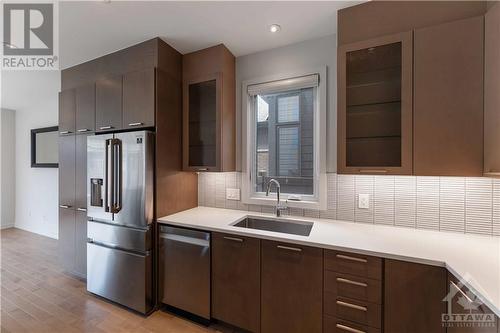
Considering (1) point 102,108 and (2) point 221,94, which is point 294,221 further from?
(1) point 102,108

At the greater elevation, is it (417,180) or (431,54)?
(431,54)

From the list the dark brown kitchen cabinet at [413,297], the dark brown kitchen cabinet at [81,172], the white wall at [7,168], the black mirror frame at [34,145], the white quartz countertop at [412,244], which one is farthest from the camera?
the white wall at [7,168]

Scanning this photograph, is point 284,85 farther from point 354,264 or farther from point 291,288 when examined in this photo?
point 291,288

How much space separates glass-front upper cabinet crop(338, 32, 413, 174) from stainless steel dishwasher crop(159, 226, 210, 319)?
1.35 m

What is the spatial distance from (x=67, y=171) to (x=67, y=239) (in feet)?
2.81

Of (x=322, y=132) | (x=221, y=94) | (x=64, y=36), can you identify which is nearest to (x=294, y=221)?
(x=322, y=132)

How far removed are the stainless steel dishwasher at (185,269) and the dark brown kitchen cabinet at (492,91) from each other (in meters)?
1.98

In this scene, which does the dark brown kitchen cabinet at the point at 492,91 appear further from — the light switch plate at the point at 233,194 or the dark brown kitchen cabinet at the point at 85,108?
the dark brown kitchen cabinet at the point at 85,108

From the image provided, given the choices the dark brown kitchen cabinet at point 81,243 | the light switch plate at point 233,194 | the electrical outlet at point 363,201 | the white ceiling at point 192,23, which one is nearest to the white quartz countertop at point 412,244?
the electrical outlet at point 363,201

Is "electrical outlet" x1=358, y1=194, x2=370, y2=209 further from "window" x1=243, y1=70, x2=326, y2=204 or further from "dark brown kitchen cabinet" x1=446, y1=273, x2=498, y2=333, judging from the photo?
"dark brown kitchen cabinet" x1=446, y1=273, x2=498, y2=333

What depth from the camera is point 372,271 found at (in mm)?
1324

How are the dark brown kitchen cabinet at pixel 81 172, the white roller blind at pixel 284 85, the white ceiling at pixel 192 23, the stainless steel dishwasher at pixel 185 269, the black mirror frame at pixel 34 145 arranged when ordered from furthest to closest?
the black mirror frame at pixel 34 145, the dark brown kitchen cabinet at pixel 81 172, the white roller blind at pixel 284 85, the stainless steel dishwasher at pixel 185 269, the white ceiling at pixel 192 23

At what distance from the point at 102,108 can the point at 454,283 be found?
3.15 metres

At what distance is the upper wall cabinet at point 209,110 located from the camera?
87.1 inches
